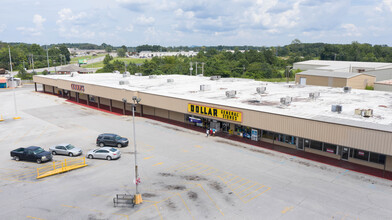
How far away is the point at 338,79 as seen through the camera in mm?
66000

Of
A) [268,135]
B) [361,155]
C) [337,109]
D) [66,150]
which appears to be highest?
[337,109]

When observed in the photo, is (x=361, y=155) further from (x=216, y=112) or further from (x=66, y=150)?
(x=66, y=150)

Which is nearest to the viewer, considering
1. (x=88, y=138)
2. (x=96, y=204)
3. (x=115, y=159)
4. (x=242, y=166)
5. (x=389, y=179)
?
(x=96, y=204)

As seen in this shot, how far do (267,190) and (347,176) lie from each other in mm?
9409

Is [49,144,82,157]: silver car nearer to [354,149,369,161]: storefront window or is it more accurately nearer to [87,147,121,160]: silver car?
[87,147,121,160]: silver car

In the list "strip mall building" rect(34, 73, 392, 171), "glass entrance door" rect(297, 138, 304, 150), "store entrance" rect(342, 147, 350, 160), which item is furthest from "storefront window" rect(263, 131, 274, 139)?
"store entrance" rect(342, 147, 350, 160)

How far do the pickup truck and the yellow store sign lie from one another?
2053 cm

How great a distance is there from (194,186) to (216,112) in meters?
16.4

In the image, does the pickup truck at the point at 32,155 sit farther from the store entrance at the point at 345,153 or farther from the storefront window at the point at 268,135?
the store entrance at the point at 345,153

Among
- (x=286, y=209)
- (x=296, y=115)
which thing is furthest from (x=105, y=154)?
(x=296, y=115)

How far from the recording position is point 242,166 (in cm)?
3127

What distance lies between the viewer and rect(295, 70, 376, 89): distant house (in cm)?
6569

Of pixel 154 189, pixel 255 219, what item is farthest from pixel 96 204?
pixel 255 219

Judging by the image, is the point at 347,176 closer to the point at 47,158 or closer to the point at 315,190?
the point at 315,190
